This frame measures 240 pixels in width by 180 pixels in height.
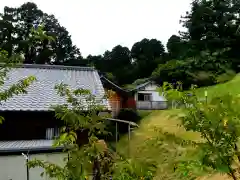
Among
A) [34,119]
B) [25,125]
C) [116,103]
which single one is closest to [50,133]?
[34,119]

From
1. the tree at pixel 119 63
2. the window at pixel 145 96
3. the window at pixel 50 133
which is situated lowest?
the window at pixel 50 133

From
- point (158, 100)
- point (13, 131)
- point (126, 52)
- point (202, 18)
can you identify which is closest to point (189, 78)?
point (158, 100)

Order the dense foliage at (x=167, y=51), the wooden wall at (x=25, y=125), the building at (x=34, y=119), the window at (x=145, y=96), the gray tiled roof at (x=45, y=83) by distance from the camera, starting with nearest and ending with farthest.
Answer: the building at (x=34, y=119) < the wooden wall at (x=25, y=125) < the gray tiled roof at (x=45, y=83) < the dense foliage at (x=167, y=51) < the window at (x=145, y=96)

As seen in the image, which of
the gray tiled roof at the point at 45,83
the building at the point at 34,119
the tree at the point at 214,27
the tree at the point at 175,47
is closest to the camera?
the building at the point at 34,119

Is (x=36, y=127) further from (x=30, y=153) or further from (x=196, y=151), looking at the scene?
(x=196, y=151)

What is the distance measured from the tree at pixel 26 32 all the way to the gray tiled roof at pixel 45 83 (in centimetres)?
1502

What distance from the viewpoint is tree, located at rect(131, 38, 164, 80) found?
112 ft

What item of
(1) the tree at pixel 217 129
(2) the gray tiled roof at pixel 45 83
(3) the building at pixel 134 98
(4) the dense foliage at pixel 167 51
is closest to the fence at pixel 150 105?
(3) the building at pixel 134 98

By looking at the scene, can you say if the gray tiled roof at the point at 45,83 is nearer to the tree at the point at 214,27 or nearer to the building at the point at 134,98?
the building at the point at 134,98

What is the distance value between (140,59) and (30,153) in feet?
90.4

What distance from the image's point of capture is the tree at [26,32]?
108 feet

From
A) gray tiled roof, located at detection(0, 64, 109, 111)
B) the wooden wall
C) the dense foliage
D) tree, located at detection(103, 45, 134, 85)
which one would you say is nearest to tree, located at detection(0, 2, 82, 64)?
the dense foliage

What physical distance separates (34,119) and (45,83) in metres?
3.16

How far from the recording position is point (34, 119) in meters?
11.4
